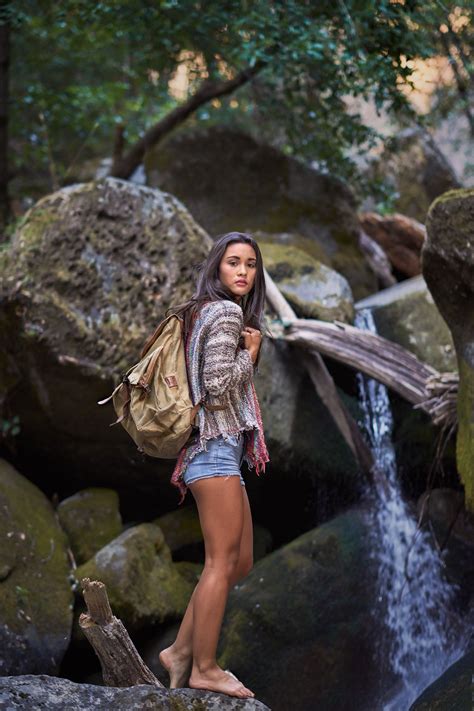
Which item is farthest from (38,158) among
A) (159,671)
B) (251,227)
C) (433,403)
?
(159,671)

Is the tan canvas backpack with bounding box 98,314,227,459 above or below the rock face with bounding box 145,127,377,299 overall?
below

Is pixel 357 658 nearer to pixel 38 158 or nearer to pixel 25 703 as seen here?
pixel 25 703

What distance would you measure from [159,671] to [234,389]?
6.96ft

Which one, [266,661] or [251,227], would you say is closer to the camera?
[266,661]

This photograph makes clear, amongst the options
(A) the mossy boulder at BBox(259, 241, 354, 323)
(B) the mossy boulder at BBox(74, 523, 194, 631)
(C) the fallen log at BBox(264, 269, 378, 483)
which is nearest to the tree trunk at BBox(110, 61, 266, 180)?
(A) the mossy boulder at BBox(259, 241, 354, 323)

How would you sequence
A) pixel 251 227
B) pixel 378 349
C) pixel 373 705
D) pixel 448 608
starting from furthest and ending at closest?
1. pixel 251 227
2. pixel 378 349
3. pixel 448 608
4. pixel 373 705

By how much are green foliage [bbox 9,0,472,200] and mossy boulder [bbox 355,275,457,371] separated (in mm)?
1662

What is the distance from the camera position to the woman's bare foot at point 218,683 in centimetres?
301

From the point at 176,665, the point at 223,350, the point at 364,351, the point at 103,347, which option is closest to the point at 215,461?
the point at 223,350

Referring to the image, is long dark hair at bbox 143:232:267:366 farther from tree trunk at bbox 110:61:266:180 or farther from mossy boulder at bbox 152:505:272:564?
tree trunk at bbox 110:61:266:180

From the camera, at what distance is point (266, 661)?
14.6ft

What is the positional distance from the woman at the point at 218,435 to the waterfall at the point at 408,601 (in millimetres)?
1759

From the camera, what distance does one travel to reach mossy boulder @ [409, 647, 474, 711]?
3453 mm

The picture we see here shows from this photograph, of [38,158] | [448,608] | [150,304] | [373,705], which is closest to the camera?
[373,705]
